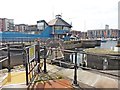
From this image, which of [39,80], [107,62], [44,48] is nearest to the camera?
[39,80]

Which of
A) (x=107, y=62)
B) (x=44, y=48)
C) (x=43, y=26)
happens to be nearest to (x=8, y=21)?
(x=43, y=26)

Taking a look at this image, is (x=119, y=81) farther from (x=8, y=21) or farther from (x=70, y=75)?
(x=8, y=21)

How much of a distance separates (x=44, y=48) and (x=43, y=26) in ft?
144

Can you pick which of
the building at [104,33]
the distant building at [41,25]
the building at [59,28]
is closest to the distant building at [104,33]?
the building at [104,33]

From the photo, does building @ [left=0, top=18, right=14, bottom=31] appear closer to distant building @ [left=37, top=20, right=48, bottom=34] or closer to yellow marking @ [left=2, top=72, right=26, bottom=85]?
distant building @ [left=37, top=20, right=48, bottom=34]

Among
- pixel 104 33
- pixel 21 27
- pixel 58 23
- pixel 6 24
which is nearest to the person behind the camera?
pixel 58 23

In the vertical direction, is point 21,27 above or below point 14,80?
above

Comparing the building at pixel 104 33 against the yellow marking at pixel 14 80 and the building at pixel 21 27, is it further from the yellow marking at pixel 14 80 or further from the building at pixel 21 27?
the yellow marking at pixel 14 80

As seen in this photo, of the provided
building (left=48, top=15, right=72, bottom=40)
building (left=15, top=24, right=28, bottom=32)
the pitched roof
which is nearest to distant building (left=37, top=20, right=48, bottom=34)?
building (left=48, top=15, right=72, bottom=40)

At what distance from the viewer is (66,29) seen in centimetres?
5050

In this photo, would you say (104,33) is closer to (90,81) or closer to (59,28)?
(59,28)

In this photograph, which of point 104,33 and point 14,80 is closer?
point 14,80

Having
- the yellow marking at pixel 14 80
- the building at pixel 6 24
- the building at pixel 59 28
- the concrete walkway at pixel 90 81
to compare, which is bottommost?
the yellow marking at pixel 14 80

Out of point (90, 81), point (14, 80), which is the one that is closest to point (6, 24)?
point (14, 80)
